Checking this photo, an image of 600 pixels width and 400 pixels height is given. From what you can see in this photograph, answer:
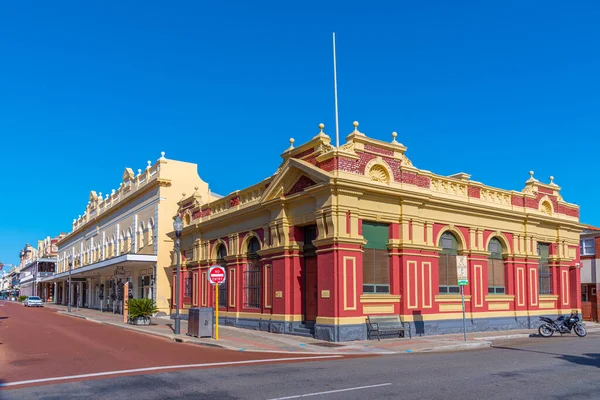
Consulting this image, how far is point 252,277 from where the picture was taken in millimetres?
25109

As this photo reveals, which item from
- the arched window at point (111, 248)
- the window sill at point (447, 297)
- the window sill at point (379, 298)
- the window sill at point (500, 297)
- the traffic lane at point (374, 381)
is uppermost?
the arched window at point (111, 248)

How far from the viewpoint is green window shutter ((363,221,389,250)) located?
20781 mm

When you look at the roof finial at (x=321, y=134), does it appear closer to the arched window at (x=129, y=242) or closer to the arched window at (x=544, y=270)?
the arched window at (x=544, y=270)

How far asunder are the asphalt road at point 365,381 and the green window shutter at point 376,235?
6.68 m

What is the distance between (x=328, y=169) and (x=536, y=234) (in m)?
13.2

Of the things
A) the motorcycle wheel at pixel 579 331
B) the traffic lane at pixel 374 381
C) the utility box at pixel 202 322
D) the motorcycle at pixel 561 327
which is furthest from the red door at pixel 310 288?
the motorcycle wheel at pixel 579 331

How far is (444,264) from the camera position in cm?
2352

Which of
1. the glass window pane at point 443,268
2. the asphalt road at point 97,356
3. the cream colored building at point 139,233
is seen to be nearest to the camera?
the asphalt road at point 97,356

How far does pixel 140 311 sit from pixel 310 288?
34.6 ft

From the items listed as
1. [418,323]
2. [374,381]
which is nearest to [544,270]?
[418,323]

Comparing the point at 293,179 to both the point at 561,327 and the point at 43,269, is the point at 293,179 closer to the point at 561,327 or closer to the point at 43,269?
the point at 561,327

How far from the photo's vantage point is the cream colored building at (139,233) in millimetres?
36469

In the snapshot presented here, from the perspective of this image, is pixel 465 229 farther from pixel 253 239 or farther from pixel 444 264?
pixel 253 239

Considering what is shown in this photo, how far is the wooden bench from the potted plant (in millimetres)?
13063
